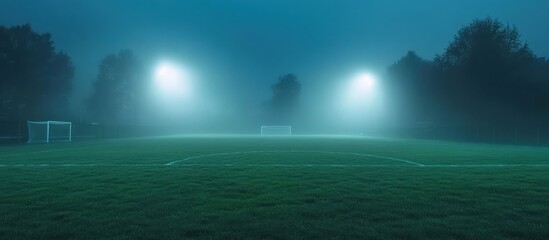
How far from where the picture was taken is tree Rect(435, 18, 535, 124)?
112 feet

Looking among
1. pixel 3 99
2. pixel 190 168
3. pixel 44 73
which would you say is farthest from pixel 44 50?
pixel 190 168

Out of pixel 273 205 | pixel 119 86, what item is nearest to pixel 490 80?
pixel 273 205

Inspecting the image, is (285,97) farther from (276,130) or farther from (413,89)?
(413,89)

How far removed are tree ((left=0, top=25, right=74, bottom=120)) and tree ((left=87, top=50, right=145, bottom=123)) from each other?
21.7ft

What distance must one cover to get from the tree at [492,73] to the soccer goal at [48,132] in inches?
1400

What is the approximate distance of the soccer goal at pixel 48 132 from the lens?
26781 mm

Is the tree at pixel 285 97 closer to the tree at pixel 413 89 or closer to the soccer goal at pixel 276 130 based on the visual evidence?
→ the soccer goal at pixel 276 130

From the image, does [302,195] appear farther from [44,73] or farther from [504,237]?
[44,73]

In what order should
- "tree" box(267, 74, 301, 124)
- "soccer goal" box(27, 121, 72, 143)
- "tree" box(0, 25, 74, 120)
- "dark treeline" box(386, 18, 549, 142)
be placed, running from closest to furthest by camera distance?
"soccer goal" box(27, 121, 72, 143) < "dark treeline" box(386, 18, 549, 142) < "tree" box(0, 25, 74, 120) < "tree" box(267, 74, 301, 124)

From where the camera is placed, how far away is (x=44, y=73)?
43219mm

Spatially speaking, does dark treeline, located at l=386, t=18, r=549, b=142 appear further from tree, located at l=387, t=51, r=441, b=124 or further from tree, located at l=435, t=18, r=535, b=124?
tree, located at l=387, t=51, r=441, b=124

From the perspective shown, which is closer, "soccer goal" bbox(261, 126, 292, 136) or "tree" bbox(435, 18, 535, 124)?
"tree" bbox(435, 18, 535, 124)

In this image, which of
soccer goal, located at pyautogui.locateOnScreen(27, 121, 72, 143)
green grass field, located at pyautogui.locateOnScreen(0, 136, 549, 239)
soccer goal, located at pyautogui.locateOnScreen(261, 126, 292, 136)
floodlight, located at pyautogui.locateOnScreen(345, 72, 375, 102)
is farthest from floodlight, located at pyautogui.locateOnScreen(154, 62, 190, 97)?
green grass field, located at pyautogui.locateOnScreen(0, 136, 549, 239)

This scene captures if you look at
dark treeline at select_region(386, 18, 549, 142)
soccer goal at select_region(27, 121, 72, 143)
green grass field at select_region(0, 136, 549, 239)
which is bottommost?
green grass field at select_region(0, 136, 549, 239)
